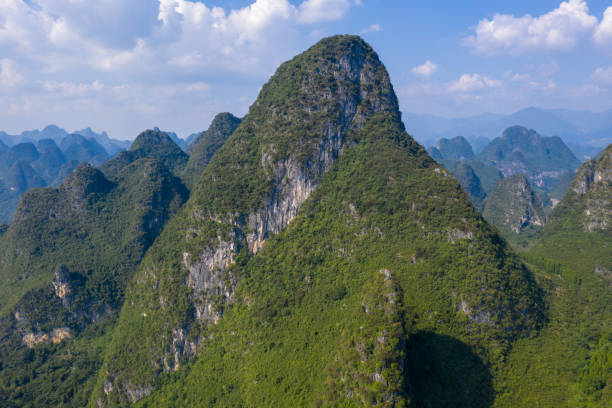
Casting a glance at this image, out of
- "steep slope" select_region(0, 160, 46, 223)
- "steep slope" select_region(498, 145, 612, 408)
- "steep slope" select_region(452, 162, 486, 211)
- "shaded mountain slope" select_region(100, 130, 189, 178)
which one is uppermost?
"shaded mountain slope" select_region(100, 130, 189, 178)

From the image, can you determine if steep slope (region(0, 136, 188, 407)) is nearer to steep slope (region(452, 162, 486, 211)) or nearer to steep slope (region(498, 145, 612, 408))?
steep slope (region(498, 145, 612, 408))

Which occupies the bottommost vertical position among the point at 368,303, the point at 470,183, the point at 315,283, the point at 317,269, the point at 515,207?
the point at 515,207

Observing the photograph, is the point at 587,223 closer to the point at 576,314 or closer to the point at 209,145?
the point at 576,314

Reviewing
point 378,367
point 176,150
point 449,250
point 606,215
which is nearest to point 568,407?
point 449,250

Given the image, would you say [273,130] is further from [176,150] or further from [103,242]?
[176,150]

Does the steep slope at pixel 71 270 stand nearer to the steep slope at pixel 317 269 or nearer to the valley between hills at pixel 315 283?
the valley between hills at pixel 315 283

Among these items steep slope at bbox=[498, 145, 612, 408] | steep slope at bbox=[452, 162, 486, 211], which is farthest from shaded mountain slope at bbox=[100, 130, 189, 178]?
steep slope at bbox=[452, 162, 486, 211]

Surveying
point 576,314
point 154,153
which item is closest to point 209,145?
point 154,153
